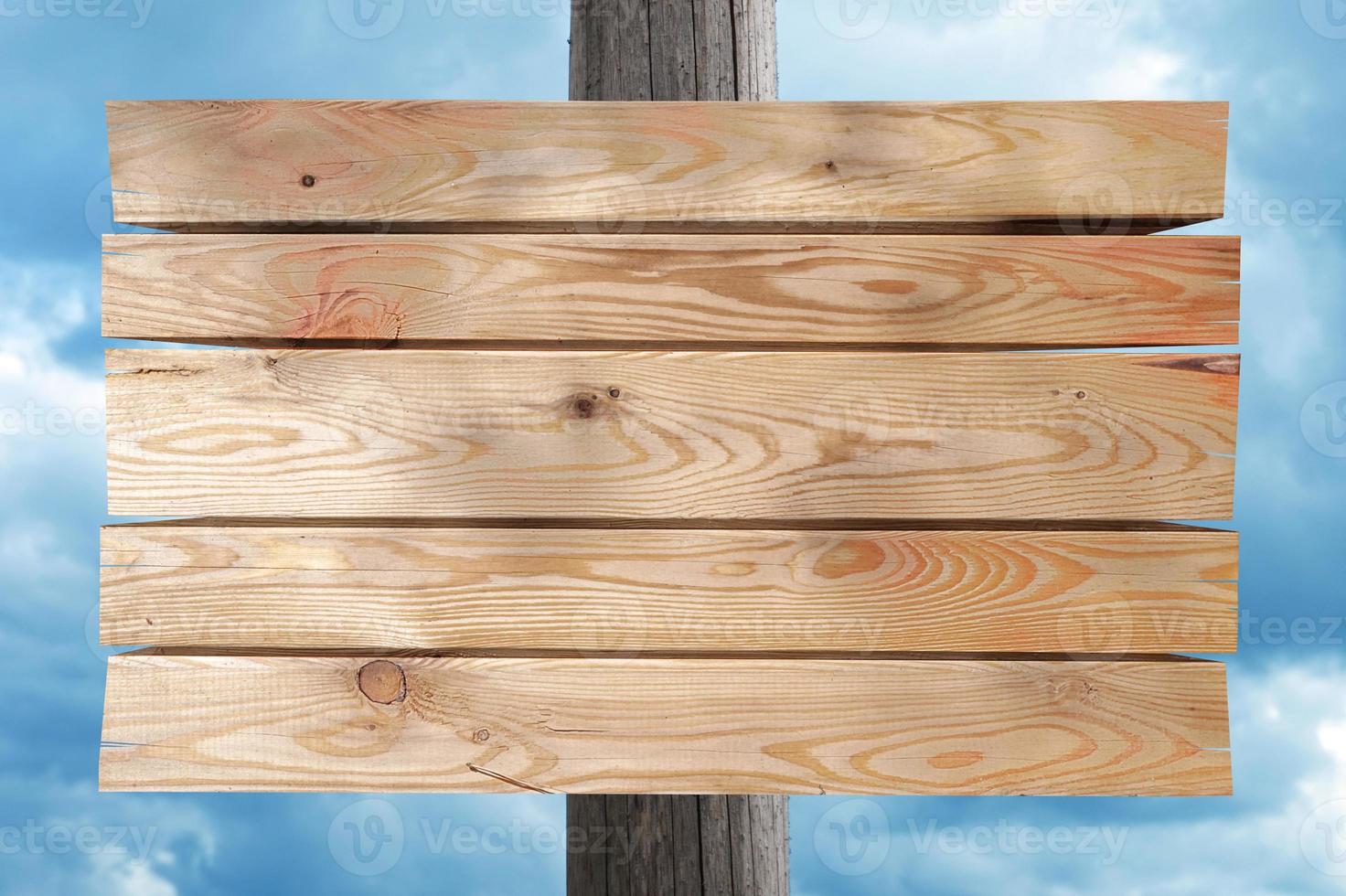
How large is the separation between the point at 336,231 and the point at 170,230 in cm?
33

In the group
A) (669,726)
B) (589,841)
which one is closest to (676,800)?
(589,841)

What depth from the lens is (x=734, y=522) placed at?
182 centimetres

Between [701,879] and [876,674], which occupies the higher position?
[876,674]

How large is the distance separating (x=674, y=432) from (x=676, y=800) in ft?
2.86

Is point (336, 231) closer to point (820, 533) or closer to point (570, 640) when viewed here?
point (570, 640)

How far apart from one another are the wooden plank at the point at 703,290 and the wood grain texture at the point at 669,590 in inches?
14.0

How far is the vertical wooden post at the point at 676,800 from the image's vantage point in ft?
7.16

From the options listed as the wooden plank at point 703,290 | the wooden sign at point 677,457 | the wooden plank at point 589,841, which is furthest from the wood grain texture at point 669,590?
the wooden plank at point 589,841

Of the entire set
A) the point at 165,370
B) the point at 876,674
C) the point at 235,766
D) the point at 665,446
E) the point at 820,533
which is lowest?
the point at 235,766

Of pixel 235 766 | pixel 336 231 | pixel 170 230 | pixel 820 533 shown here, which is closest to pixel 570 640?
pixel 820 533

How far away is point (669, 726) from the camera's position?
1818 millimetres

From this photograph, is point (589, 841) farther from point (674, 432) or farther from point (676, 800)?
point (674, 432)

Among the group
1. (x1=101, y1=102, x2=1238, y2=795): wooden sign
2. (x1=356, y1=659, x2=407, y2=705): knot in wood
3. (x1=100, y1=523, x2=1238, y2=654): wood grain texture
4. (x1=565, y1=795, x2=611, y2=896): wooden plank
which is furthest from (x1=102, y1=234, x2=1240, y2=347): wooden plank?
(x1=565, y1=795, x2=611, y2=896): wooden plank

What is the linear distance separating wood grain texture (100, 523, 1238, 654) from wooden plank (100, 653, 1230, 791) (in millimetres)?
46
